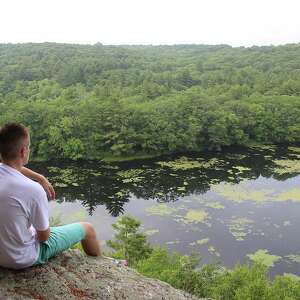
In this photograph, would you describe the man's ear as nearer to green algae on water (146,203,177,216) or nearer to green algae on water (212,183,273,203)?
green algae on water (146,203,177,216)

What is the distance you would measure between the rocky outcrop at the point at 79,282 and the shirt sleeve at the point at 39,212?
0.66 m

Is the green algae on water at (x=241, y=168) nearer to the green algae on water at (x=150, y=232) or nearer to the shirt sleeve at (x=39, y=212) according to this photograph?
the green algae on water at (x=150, y=232)

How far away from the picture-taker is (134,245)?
1817cm

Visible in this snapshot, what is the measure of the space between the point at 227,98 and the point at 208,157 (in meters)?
15.9

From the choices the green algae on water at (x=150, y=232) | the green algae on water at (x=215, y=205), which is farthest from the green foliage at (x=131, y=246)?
the green algae on water at (x=215, y=205)

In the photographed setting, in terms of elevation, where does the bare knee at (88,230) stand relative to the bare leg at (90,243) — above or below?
above

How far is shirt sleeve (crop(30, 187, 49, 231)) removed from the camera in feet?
13.0

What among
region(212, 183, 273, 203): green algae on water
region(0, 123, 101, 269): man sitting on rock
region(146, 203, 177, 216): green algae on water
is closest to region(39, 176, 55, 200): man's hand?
region(0, 123, 101, 269): man sitting on rock

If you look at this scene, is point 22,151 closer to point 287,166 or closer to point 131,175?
point 131,175

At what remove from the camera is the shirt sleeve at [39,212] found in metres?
3.97

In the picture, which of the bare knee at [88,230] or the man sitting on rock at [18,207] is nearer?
the man sitting on rock at [18,207]

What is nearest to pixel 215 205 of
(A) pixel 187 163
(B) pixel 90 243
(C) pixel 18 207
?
(A) pixel 187 163

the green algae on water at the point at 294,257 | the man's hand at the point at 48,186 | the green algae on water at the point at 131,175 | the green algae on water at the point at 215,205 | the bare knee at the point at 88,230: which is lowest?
the green algae on water at the point at 131,175

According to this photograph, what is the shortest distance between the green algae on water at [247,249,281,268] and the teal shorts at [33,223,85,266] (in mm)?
16509
